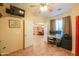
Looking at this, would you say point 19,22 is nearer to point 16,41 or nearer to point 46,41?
point 16,41

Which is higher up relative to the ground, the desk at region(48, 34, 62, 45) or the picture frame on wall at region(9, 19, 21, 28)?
the picture frame on wall at region(9, 19, 21, 28)

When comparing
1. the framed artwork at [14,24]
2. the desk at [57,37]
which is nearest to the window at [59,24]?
the desk at [57,37]

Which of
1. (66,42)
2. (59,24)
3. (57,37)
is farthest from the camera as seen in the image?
(66,42)

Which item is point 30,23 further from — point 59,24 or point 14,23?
point 59,24

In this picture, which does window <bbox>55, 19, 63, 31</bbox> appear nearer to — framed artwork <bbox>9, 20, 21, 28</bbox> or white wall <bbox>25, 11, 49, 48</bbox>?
white wall <bbox>25, 11, 49, 48</bbox>

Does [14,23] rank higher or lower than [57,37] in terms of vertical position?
higher

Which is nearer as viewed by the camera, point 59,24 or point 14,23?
point 59,24

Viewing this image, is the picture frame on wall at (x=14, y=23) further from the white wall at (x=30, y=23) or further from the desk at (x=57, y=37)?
the desk at (x=57, y=37)

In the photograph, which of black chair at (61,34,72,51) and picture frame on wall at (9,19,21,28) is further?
black chair at (61,34,72,51)

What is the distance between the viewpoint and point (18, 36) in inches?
89.9

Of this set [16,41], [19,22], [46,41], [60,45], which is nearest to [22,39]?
[16,41]

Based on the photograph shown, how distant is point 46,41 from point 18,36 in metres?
0.66

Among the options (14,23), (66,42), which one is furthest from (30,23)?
(66,42)

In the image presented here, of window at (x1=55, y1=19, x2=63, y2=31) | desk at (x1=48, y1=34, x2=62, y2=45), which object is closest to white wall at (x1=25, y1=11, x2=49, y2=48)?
desk at (x1=48, y1=34, x2=62, y2=45)
